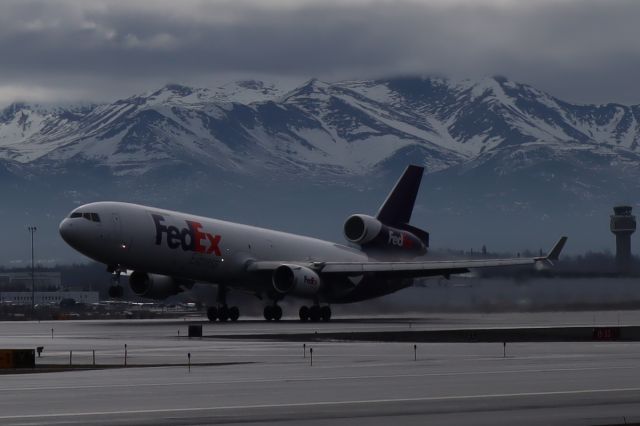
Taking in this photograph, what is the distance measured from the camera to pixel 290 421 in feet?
96.4

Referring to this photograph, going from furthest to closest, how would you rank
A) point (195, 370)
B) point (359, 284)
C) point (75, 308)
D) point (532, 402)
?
point (75, 308) → point (359, 284) → point (195, 370) → point (532, 402)

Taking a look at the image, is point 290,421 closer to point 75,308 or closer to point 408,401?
point 408,401

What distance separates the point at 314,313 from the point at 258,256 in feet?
15.8

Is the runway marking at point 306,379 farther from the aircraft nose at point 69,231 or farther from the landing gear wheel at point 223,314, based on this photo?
the landing gear wheel at point 223,314

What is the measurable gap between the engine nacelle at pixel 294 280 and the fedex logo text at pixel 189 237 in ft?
13.0

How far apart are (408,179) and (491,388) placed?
69.3 meters

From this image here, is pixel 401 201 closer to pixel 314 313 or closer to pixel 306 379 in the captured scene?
pixel 314 313

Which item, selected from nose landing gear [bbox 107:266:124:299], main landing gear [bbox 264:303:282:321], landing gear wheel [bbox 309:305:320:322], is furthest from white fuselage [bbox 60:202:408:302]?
landing gear wheel [bbox 309:305:320:322]

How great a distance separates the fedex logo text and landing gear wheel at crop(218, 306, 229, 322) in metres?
4.38

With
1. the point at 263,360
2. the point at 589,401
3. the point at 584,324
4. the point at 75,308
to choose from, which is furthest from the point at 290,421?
the point at 75,308

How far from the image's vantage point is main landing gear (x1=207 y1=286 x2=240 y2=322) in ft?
293

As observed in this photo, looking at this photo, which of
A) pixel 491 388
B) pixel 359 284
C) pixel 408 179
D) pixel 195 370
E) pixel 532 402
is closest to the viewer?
pixel 532 402

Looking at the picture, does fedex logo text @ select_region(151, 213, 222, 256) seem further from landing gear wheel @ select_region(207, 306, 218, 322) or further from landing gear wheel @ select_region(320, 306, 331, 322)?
landing gear wheel @ select_region(320, 306, 331, 322)

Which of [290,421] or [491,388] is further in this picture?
[491,388]
